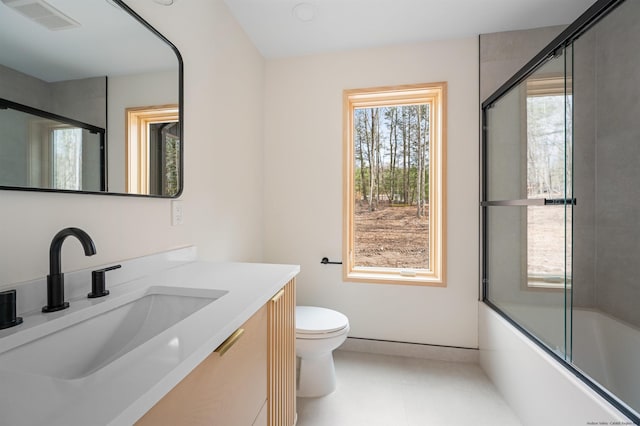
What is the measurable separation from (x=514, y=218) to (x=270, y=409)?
1698 millimetres

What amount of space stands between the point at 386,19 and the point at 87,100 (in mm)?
1794

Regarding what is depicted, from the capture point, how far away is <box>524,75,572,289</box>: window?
1.40 metres

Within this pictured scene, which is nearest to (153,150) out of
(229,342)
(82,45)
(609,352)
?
(82,45)

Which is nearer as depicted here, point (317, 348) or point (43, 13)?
point (43, 13)

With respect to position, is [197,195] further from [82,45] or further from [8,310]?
[8,310]

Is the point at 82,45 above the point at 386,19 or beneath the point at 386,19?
beneath

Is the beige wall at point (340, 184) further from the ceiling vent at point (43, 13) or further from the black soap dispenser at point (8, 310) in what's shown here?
the black soap dispenser at point (8, 310)

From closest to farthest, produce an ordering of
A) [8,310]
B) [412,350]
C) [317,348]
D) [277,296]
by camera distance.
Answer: [8,310], [277,296], [317,348], [412,350]

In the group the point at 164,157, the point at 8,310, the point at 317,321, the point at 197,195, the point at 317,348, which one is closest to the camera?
the point at 8,310

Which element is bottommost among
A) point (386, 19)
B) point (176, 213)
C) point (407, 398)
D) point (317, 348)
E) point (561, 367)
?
point (407, 398)

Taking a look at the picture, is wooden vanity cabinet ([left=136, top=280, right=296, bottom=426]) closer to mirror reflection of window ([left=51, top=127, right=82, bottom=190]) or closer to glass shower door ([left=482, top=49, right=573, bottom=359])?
mirror reflection of window ([left=51, top=127, right=82, bottom=190])

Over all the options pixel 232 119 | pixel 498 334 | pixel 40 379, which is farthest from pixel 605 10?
pixel 40 379

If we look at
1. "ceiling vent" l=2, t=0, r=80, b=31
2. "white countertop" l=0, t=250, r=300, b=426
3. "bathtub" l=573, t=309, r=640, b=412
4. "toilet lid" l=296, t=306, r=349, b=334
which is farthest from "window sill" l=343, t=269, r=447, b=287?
"ceiling vent" l=2, t=0, r=80, b=31

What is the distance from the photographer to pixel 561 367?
1.26 m
